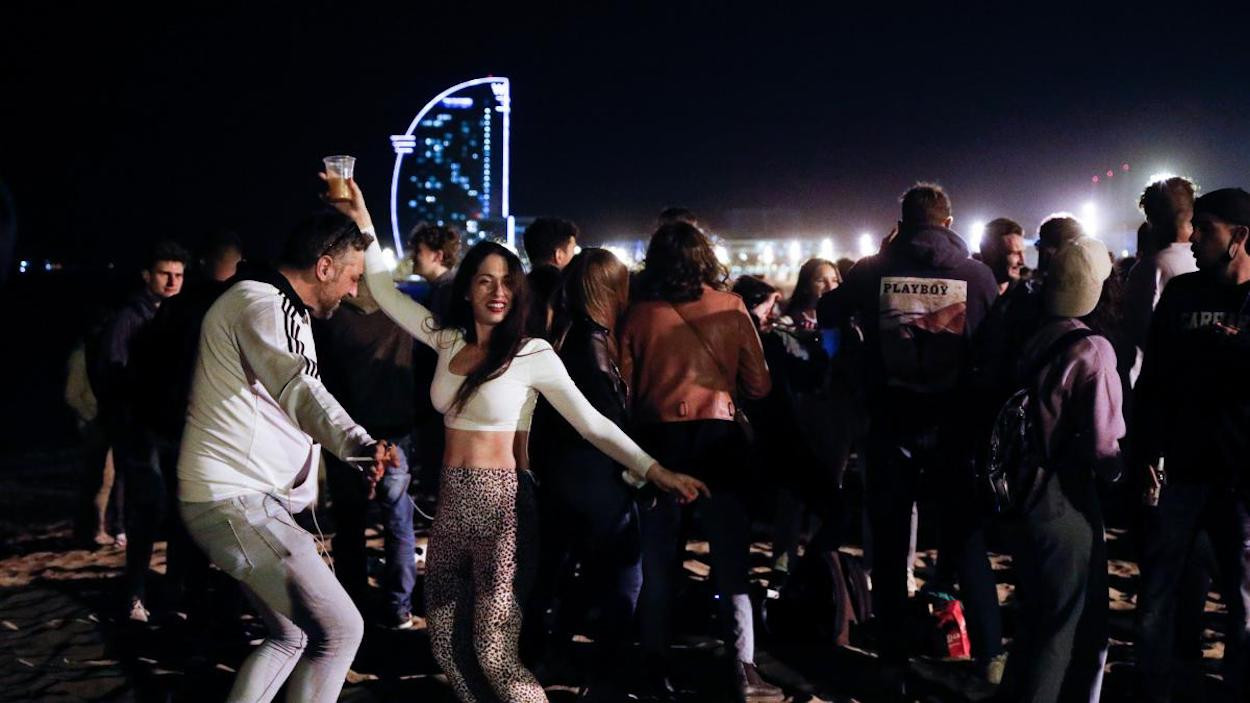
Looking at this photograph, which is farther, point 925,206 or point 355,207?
point 925,206

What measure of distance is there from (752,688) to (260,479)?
2.41m

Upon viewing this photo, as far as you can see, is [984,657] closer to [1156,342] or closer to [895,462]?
[895,462]

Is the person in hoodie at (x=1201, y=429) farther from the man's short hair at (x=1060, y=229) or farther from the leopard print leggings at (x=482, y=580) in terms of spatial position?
the leopard print leggings at (x=482, y=580)

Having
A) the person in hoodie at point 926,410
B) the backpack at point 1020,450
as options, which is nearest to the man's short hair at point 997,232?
the person in hoodie at point 926,410

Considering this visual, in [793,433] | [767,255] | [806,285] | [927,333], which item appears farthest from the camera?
[767,255]

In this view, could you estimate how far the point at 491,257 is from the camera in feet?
12.9

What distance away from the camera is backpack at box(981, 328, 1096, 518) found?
3.98 metres

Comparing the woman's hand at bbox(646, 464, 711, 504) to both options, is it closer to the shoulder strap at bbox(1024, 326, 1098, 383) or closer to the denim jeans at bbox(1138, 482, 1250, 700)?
the shoulder strap at bbox(1024, 326, 1098, 383)

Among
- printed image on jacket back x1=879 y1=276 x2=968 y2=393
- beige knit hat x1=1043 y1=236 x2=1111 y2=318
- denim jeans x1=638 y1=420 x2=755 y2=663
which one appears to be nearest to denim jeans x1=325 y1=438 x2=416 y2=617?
denim jeans x1=638 y1=420 x2=755 y2=663

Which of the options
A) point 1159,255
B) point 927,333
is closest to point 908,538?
point 927,333

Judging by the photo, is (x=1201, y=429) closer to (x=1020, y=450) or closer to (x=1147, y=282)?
(x=1020, y=450)

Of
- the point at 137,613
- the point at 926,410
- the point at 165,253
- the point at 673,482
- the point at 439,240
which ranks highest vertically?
the point at 439,240

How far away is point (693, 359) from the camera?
464 centimetres

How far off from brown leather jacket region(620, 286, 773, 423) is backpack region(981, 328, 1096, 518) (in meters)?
1.07
